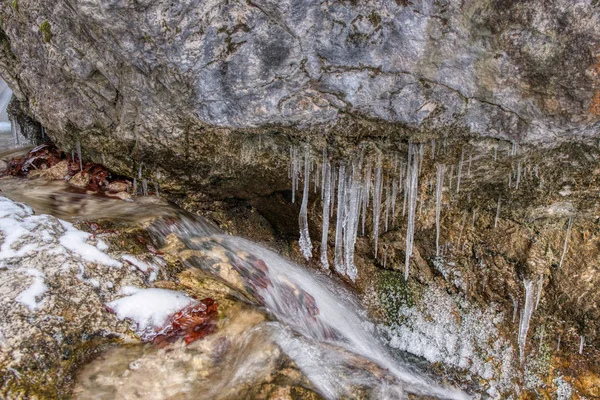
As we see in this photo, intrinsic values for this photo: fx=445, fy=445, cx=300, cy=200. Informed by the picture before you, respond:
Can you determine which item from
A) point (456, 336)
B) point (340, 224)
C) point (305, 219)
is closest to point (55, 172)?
point (305, 219)

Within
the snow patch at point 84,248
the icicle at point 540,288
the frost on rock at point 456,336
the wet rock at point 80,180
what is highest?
the wet rock at point 80,180

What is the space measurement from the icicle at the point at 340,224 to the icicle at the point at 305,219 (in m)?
0.33

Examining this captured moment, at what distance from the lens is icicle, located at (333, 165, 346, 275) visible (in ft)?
14.4

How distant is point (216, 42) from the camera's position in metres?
3.49

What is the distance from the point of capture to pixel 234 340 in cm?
268

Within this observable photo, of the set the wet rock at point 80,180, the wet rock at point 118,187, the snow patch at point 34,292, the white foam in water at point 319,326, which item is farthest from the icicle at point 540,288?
the wet rock at point 80,180

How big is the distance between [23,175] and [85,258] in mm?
2628

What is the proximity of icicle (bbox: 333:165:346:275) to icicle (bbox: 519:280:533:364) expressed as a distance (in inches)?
83.1

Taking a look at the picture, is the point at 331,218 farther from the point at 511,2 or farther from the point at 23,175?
the point at 23,175

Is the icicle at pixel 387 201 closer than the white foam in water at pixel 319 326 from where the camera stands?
No

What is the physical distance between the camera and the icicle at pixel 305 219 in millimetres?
4348

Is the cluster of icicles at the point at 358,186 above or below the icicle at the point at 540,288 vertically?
above

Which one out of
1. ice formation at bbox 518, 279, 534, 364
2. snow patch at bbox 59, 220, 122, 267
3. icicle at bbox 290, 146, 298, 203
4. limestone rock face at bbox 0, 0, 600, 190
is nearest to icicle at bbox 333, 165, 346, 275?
icicle at bbox 290, 146, 298, 203

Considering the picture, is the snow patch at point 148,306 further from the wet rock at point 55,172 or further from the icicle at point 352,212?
the wet rock at point 55,172
